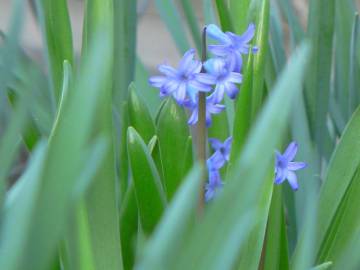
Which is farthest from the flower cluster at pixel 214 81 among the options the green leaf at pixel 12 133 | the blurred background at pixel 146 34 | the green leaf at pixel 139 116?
the blurred background at pixel 146 34

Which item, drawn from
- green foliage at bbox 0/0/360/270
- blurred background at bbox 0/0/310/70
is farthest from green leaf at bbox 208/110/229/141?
blurred background at bbox 0/0/310/70

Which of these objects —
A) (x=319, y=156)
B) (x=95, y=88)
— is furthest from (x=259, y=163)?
(x=319, y=156)

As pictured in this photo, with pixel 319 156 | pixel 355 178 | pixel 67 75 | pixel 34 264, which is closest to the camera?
pixel 34 264

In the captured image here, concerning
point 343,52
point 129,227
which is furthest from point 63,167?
point 343,52

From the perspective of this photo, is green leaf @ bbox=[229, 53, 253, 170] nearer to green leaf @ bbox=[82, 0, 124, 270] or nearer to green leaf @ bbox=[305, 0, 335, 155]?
green leaf @ bbox=[82, 0, 124, 270]

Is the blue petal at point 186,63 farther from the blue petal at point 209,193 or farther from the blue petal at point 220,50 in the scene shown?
the blue petal at point 209,193

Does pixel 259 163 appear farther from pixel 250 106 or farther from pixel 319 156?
pixel 319 156
